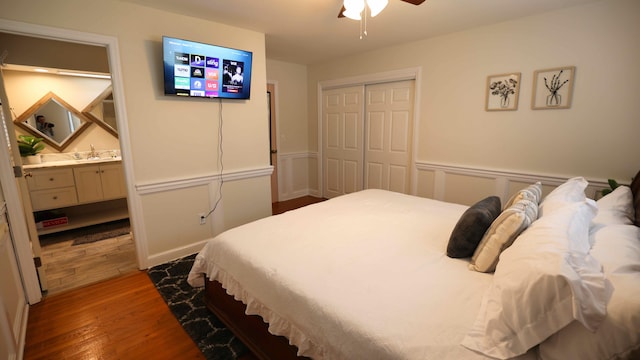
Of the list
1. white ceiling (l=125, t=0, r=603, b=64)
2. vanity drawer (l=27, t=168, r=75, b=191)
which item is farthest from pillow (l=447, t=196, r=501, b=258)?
vanity drawer (l=27, t=168, r=75, b=191)

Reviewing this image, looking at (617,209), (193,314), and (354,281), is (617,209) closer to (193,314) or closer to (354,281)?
(354,281)

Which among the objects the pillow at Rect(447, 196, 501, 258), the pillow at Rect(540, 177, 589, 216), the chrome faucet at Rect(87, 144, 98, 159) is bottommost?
the pillow at Rect(447, 196, 501, 258)

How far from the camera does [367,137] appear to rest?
14.5 ft

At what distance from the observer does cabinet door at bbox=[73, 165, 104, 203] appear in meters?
3.69

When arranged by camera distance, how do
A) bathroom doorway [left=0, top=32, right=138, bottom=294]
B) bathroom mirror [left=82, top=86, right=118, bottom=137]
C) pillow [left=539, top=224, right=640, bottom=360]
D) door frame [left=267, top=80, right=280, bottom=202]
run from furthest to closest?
1. door frame [left=267, top=80, right=280, bottom=202]
2. bathroom mirror [left=82, top=86, right=118, bottom=137]
3. bathroom doorway [left=0, top=32, right=138, bottom=294]
4. pillow [left=539, top=224, right=640, bottom=360]

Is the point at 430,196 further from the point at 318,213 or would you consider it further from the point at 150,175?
the point at 150,175

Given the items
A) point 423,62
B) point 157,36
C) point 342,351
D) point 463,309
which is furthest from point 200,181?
point 423,62

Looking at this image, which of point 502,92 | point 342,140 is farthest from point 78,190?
point 502,92

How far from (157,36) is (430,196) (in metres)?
3.47

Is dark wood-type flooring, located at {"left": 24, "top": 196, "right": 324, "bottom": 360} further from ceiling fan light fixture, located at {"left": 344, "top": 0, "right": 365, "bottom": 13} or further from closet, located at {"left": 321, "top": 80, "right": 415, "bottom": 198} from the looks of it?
closet, located at {"left": 321, "top": 80, "right": 415, "bottom": 198}

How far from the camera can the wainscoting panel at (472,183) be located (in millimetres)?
2825

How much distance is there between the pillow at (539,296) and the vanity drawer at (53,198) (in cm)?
455

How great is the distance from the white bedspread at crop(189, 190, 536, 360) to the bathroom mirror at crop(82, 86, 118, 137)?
11.1ft

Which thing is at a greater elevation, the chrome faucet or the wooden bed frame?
the chrome faucet
